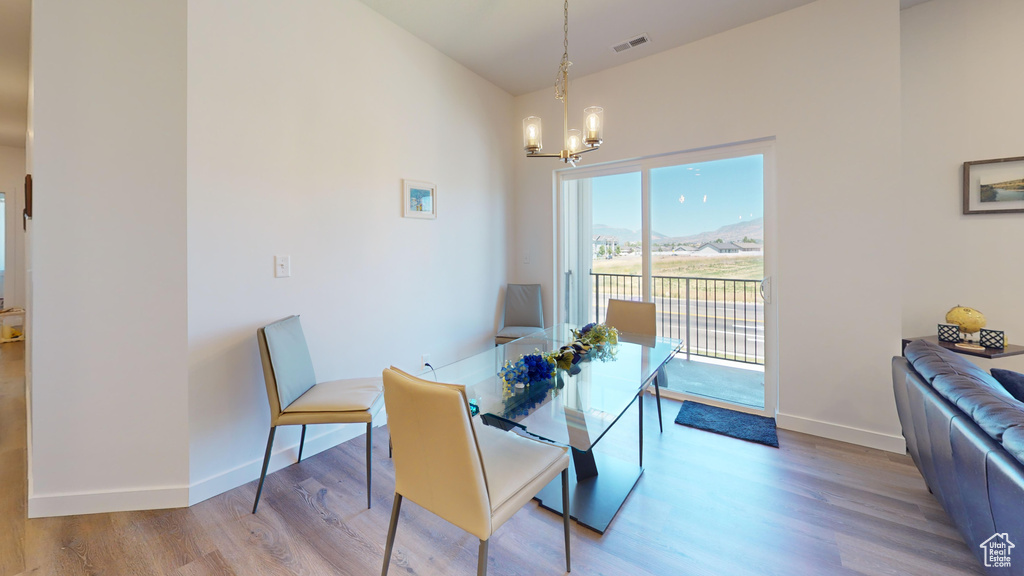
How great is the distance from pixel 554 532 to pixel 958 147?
11.4 ft

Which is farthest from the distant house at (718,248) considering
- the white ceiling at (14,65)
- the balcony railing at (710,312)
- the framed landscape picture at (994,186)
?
the white ceiling at (14,65)

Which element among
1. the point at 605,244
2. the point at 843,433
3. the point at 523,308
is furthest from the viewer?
the point at 523,308

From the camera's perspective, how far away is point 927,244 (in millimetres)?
2572

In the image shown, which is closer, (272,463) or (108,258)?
(108,258)

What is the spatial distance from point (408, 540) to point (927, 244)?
145 inches

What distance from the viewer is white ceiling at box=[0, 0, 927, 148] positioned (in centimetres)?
257

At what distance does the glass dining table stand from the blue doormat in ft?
2.53

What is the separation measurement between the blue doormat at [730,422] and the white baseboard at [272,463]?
95.7 inches

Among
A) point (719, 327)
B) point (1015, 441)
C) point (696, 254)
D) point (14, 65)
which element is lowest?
point (1015, 441)

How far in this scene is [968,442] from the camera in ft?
4.17

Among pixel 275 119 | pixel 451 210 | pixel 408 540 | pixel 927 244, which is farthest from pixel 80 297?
pixel 927 244

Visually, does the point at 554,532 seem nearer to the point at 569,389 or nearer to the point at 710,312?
the point at 569,389

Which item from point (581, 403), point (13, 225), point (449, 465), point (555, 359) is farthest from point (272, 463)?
point (13, 225)

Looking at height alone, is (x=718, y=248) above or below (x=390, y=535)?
above
